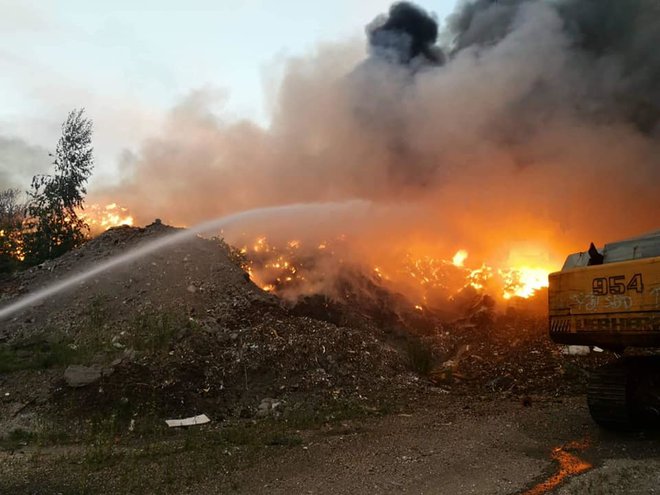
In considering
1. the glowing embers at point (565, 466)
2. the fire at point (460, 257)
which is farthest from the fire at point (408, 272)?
the glowing embers at point (565, 466)

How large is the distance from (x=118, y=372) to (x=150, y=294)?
128 inches

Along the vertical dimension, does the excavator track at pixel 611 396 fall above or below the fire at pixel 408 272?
below

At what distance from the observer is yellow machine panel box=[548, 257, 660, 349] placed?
5492mm

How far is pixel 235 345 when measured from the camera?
381 inches

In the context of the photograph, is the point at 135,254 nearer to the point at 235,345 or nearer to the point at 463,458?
the point at 235,345

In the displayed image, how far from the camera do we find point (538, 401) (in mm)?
8312

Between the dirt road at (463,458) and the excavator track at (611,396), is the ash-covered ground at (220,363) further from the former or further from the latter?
the excavator track at (611,396)

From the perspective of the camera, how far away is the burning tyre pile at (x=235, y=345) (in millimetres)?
8414

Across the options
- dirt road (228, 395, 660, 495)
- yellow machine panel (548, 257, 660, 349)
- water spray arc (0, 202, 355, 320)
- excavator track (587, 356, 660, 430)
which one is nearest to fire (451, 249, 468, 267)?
water spray arc (0, 202, 355, 320)

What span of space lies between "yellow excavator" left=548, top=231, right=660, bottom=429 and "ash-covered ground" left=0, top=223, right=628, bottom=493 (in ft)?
6.51

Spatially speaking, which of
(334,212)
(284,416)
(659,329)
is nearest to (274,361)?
(284,416)

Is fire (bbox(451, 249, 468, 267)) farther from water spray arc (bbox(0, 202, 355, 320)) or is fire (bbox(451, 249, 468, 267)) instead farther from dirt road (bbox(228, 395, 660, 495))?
dirt road (bbox(228, 395, 660, 495))

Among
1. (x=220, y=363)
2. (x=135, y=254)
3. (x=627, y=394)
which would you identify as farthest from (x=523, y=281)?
(x=135, y=254)

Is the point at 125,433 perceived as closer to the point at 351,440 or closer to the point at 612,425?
the point at 351,440
